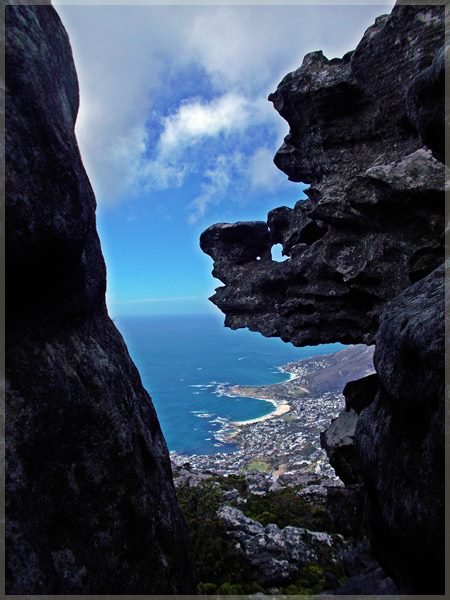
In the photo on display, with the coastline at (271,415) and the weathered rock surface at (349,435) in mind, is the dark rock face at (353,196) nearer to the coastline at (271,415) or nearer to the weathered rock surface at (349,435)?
the weathered rock surface at (349,435)

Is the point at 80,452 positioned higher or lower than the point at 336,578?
higher

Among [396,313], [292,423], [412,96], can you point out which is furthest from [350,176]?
[292,423]

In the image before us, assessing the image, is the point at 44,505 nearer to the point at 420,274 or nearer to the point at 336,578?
the point at 336,578

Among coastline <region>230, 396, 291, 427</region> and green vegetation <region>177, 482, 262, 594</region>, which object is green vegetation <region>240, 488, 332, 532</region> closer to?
green vegetation <region>177, 482, 262, 594</region>

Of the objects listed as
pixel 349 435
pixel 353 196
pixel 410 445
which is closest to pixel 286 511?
pixel 349 435

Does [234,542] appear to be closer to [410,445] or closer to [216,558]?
[216,558]

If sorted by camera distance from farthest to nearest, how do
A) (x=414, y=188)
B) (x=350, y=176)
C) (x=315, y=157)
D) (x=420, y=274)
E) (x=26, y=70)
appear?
(x=315, y=157), (x=350, y=176), (x=420, y=274), (x=414, y=188), (x=26, y=70)
